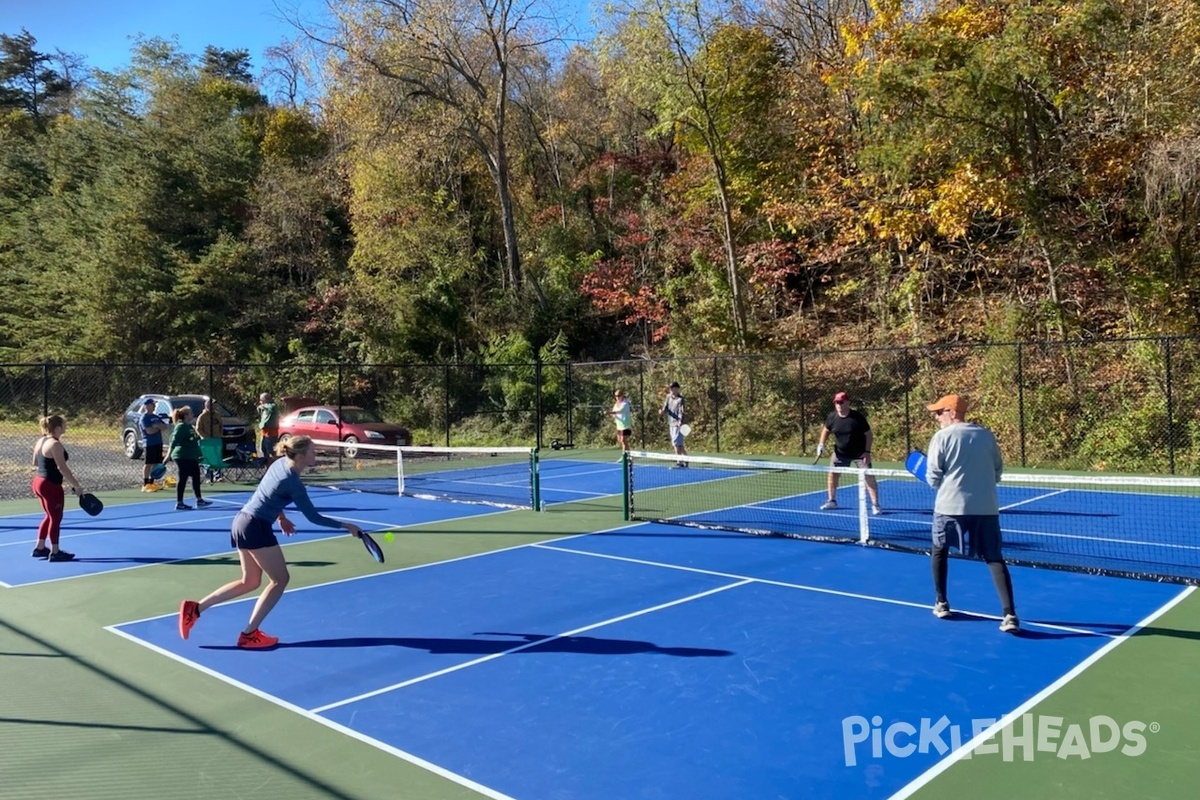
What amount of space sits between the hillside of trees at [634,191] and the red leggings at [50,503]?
18177 millimetres

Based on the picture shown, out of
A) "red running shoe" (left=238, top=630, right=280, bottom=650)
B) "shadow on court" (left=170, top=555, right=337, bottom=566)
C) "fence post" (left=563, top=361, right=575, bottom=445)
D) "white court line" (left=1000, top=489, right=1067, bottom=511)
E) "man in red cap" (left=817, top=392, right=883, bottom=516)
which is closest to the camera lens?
"red running shoe" (left=238, top=630, right=280, bottom=650)

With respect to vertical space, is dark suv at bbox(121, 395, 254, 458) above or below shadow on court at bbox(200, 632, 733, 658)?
above

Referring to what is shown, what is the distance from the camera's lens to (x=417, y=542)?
11320 mm

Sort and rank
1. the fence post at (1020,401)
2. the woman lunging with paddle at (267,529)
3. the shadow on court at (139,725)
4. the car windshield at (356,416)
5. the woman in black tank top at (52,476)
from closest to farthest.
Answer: the shadow on court at (139,725)
the woman lunging with paddle at (267,529)
the woman in black tank top at (52,476)
the fence post at (1020,401)
the car windshield at (356,416)

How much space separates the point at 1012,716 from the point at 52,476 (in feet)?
32.7

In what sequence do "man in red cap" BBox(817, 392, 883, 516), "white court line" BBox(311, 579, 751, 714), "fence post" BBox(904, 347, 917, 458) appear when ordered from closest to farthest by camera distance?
"white court line" BBox(311, 579, 751, 714) < "man in red cap" BBox(817, 392, 883, 516) < "fence post" BBox(904, 347, 917, 458)

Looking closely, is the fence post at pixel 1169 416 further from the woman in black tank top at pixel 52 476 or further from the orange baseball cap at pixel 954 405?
the woman in black tank top at pixel 52 476

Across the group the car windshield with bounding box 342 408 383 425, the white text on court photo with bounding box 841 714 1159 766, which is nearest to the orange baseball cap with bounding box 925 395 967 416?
the white text on court photo with bounding box 841 714 1159 766

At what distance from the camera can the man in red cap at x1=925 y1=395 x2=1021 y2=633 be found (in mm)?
6719

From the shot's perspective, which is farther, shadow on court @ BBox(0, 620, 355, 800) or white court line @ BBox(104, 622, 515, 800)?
shadow on court @ BBox(0, 620, 355, 800)

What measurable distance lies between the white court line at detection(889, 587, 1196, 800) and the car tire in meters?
22.5

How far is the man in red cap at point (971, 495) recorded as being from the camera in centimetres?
672

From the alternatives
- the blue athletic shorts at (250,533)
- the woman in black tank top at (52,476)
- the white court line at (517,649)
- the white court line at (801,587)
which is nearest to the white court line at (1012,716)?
the white court line at (801,587)

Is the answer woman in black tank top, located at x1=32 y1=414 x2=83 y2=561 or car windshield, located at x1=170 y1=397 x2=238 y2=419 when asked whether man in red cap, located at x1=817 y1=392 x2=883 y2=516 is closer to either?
woman in black tank top, located at x1=32 y1=414 x2=83 y2=561
